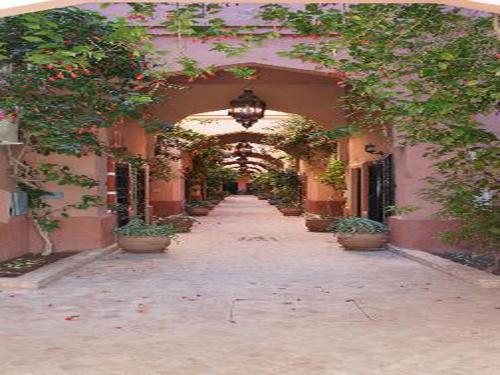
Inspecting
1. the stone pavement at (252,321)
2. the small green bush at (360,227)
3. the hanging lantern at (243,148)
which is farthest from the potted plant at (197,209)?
the stone pavement at (252,321)

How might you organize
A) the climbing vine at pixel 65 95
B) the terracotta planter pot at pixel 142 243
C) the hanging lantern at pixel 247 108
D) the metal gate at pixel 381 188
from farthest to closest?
the metal gate at pixel 381 188 → the hanging lantern at pixel 247 108 → the terracotta planter pot at pixel 142 243 → the climbing vine at pixel 65 95

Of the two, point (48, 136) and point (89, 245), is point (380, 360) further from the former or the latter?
point (89, 245)

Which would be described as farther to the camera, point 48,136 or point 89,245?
Answer: point 89,245

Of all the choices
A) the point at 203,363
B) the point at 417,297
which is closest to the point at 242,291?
the point at 417,297

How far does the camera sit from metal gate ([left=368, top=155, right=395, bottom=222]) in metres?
Answer: 14.6

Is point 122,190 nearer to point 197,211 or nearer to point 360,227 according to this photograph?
point 360,227

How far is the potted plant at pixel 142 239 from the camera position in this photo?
13133mm

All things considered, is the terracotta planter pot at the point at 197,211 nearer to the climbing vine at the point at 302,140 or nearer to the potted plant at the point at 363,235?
the climbing vine at the point at 302,140

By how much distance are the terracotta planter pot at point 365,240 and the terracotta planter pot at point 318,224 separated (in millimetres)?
4735

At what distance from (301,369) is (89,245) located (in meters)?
8.69

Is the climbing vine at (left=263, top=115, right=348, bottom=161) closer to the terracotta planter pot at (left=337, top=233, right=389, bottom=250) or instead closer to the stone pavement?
the terracotta planter pot at (left=337, top=233, right=389, bottom=250)

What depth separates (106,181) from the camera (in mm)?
14156

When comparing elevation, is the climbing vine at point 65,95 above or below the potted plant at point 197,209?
above

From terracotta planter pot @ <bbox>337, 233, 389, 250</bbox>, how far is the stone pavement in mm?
1952
